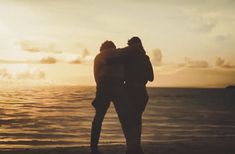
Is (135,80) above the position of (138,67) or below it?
below

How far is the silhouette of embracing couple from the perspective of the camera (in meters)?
9.15

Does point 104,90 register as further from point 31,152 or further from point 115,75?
point 31,152

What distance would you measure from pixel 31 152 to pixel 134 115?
10.6 feet

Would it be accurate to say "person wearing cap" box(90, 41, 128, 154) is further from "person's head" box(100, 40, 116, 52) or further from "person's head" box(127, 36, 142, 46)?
"person's head" box(127, 36, 142, 46)

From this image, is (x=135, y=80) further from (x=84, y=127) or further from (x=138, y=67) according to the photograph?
(x=84, y=127)

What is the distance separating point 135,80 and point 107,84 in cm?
66

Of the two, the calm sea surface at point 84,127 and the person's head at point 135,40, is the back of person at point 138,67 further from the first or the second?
the calm sea surface at point 84,127

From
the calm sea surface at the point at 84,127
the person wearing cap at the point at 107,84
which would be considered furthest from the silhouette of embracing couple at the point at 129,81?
the calm sea surface at the point at 84,127

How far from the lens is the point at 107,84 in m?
9.42

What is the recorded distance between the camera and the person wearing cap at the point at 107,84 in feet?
30.4

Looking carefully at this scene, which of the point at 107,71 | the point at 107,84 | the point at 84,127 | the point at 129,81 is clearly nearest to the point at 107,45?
the point at 107,71

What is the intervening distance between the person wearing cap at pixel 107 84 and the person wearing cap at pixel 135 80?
0.14 metres

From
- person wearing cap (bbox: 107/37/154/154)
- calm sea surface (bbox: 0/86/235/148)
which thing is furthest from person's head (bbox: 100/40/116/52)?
calm sea surface (bbox: 0/86/235/148)

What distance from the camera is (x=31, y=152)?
35.6 ft
